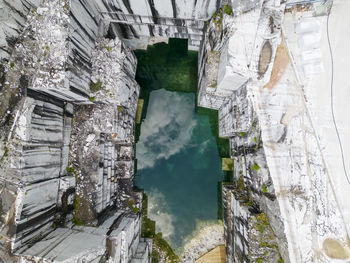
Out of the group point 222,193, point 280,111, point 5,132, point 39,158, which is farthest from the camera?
point 222,193

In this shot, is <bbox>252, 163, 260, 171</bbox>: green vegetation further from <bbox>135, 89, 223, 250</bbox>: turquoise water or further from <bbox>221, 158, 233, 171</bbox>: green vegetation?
<bbox>135, 89, 223, 250</bbox>: turquoise water

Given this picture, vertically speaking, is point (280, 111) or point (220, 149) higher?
point (280, 111)

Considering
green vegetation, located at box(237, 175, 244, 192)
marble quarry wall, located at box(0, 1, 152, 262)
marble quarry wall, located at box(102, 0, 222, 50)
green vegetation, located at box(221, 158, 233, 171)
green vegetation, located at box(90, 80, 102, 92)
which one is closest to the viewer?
marble quarry wall, located at box(0, 1, 152, 262)

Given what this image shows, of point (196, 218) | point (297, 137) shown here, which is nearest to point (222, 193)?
point (196, 218)

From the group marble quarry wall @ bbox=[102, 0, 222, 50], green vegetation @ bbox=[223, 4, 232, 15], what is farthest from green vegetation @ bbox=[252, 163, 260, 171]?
marble quarry wall @ bbox=[102, 0, 222, 50]

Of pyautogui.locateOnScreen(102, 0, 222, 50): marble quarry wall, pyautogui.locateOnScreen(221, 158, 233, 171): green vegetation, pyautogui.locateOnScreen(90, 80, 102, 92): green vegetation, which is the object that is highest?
pyautogui.locateOnScreen(102, 0, 222, 50): marble quarry wall

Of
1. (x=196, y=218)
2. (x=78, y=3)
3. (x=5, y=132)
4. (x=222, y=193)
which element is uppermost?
(x=78, y=3)

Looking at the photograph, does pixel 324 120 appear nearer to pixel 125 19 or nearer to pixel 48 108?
pixel 125 19

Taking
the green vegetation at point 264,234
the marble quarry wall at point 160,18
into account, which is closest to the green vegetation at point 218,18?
the marble quarry wall at point 160,18
